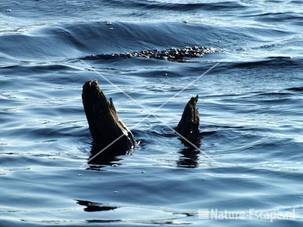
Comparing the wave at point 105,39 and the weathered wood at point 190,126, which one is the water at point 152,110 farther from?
the weathered wood at point 190,126

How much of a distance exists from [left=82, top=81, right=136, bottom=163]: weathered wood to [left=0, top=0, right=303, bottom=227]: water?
0.60 ft

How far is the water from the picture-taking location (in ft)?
32.7

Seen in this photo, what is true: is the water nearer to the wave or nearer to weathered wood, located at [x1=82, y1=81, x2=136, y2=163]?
the wave

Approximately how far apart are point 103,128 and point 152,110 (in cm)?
283

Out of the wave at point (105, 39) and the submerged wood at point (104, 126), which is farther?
the wave at point (105, 39)

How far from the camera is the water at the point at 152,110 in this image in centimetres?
995

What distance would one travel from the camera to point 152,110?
1451 centimetres

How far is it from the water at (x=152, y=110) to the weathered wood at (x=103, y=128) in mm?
183

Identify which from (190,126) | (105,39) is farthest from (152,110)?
(105,39)
